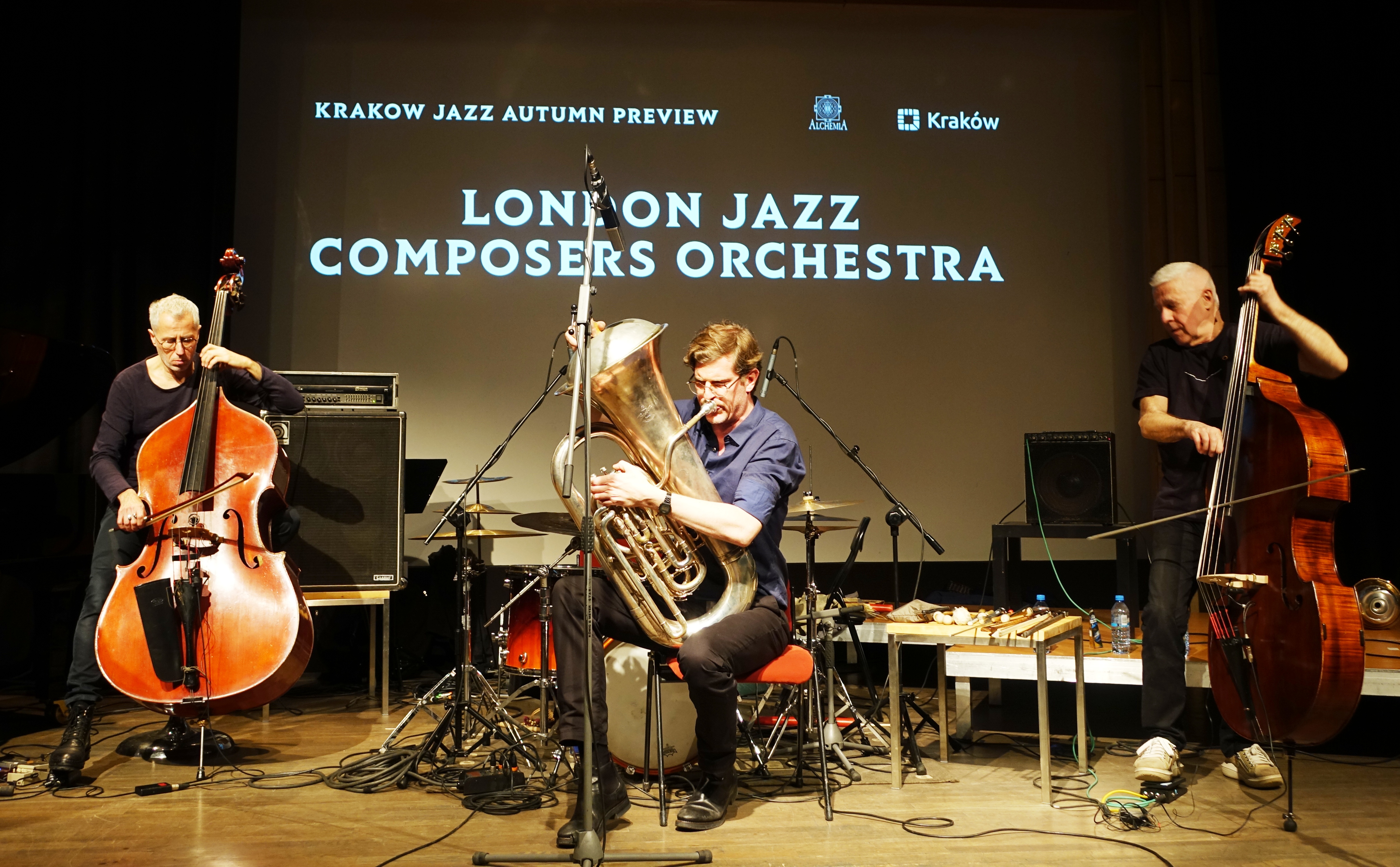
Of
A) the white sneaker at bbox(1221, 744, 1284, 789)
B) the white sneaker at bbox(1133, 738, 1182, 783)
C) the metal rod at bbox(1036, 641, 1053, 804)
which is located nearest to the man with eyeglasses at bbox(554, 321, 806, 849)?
the metal rod at bbox(1036, 641, 1053, 804)

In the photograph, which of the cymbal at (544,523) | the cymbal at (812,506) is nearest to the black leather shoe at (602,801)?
the cymbal at (544,523)

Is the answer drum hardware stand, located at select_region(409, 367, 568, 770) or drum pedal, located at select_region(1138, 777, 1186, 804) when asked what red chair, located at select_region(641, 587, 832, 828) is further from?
drum pedal, located at select_region(1138, 777, 1186, 804)

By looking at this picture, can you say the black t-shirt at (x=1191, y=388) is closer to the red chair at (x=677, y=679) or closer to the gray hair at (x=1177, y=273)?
the gray hair at (x=1177, y=273)

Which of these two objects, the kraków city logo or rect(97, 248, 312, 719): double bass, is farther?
the kraków city logo

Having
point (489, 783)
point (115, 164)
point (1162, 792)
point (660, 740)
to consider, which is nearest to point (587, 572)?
point (660, 740)

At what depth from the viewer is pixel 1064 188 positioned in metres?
6.23

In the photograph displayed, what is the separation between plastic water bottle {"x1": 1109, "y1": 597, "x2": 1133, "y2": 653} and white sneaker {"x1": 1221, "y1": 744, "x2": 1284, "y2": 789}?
62 centimetres

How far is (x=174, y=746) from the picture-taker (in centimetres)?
379

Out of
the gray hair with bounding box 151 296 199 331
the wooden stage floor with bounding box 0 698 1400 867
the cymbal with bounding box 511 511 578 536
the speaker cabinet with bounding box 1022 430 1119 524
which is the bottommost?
the wooden stage floor with bounding box 0 698 1400 867

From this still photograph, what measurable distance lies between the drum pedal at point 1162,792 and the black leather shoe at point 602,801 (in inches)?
60.7

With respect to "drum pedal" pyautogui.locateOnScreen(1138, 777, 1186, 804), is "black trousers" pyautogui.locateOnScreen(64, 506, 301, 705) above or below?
above

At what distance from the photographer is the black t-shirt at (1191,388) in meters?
3.36

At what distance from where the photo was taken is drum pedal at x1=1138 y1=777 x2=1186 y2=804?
3137mm

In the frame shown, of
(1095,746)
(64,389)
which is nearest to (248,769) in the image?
(64,389)
